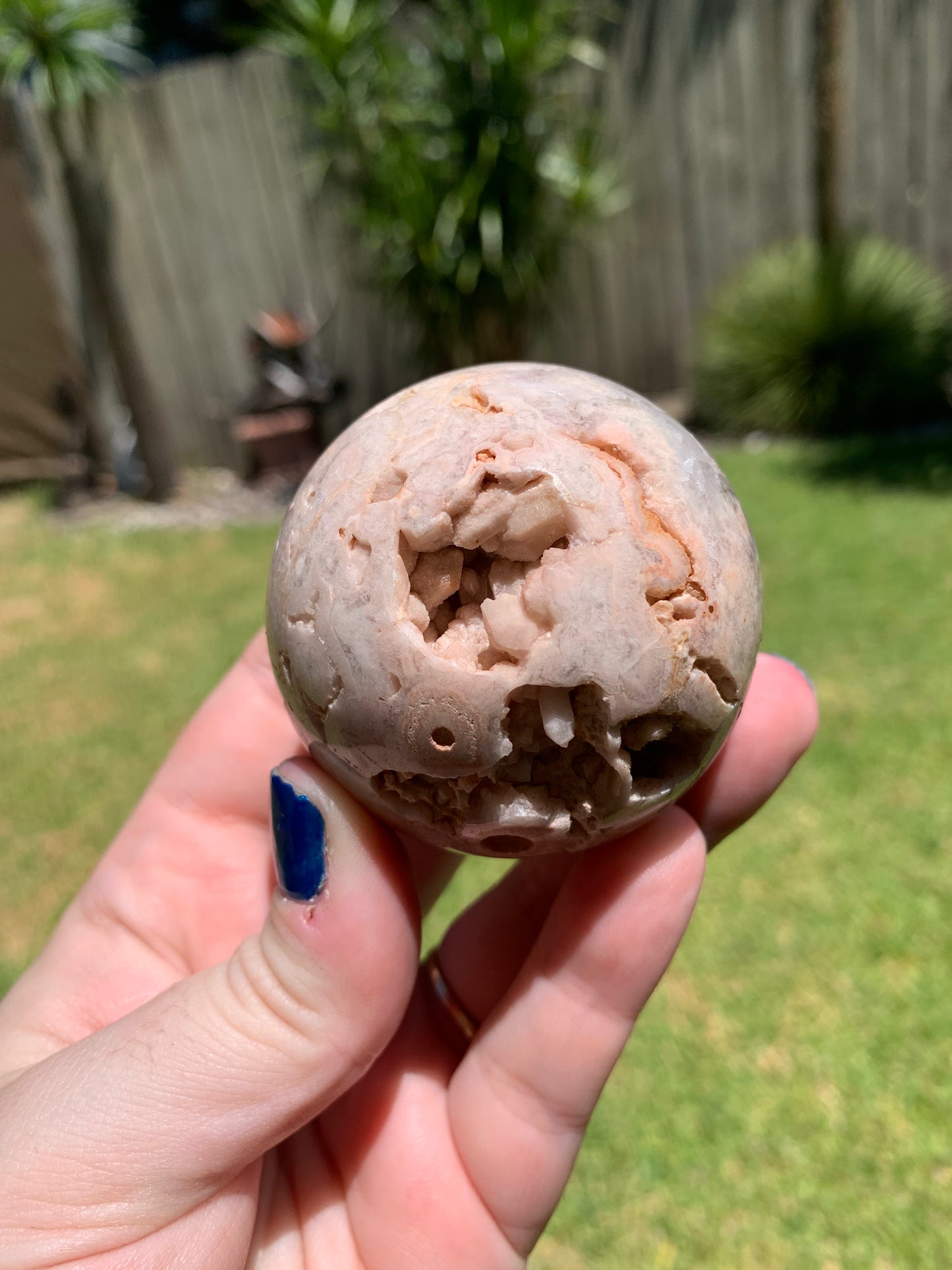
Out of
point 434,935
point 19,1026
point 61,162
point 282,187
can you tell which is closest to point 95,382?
point 61,162

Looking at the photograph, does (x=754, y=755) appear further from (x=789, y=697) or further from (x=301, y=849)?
(x=301, y=849)

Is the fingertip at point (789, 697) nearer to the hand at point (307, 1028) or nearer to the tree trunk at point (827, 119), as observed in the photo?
the hand at point (307, 1028)

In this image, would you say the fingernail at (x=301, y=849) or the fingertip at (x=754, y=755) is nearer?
the fingernail at (x=301, y=849)

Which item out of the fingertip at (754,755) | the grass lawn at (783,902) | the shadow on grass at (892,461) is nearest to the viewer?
the fingertip at (754,755)

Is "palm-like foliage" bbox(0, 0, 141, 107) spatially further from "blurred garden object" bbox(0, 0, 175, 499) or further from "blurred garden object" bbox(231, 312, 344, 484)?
Result: "blurred garden object" bbox(231, 312, 344, 484)

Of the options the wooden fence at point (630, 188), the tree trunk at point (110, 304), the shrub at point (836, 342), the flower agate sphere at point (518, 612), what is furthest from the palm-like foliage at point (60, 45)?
the flower agate sphere at point (518, 612)

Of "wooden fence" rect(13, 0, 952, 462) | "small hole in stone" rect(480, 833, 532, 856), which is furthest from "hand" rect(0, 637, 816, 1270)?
"wooden fence" rect(13, 0, 952, 462)

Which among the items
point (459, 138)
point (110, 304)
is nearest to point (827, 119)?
point (459, 138)
